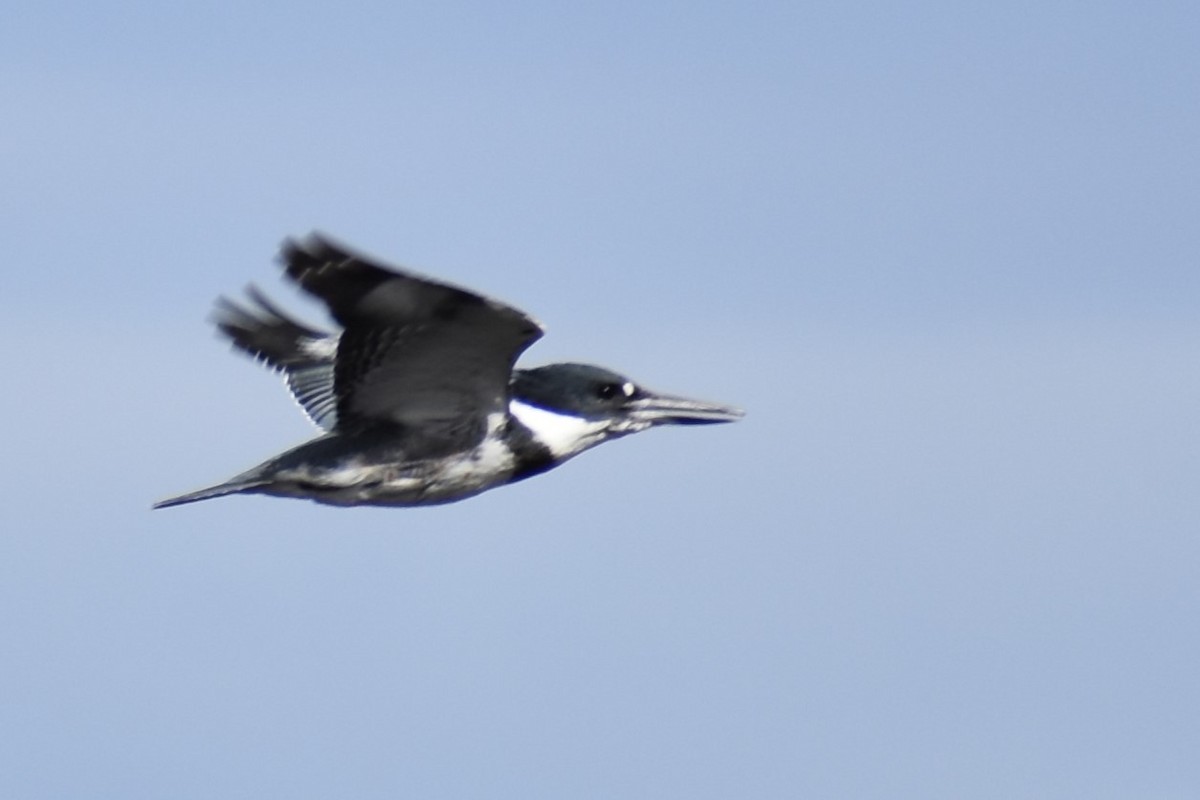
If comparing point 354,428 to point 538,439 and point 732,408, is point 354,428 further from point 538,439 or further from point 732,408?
point 732,408

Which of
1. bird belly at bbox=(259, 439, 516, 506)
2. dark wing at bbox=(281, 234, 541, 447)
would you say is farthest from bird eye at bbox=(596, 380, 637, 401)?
dark wing at bbox=(281, 234, 541, 447)

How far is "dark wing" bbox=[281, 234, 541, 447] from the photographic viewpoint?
11.5 metres

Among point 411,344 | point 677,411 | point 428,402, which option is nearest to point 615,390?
point 677,411

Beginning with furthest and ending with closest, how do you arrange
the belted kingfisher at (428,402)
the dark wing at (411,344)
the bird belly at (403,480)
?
the bird belly at (403,480) < the belted kingfisher at (428,402) < the dark wing at (411,344)

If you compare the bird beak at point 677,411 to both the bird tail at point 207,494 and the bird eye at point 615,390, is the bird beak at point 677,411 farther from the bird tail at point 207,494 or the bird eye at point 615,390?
the bird tail at point 207,494

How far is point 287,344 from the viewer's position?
593 inches

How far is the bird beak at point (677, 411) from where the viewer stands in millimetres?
13947

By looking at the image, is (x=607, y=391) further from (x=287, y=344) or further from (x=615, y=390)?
(x=287, y=344)

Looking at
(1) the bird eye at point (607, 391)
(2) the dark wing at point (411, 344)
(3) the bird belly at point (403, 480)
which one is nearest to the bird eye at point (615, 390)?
(1) the bird eye at point (607, 391)

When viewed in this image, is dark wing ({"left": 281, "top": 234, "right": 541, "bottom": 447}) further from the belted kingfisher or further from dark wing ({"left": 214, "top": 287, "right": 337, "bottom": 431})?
dark wing ({"left": 214, "top": 287, "right": 337, "bottom": 431})

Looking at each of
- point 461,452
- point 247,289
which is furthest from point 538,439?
point 247,289

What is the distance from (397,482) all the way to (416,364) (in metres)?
Result: 0.79

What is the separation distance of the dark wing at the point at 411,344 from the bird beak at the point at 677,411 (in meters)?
1.33

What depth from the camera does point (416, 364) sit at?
40.7 feet
